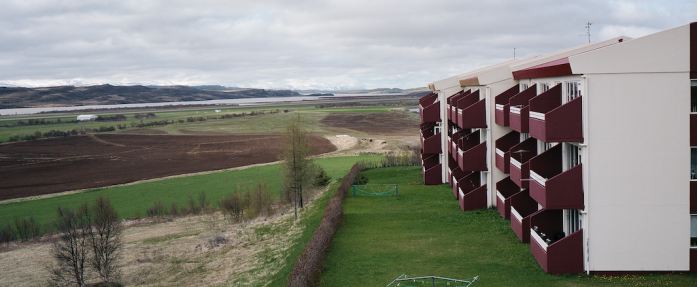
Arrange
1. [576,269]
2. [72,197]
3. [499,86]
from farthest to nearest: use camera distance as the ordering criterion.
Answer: [72,197] < [499,86] < [576,269]

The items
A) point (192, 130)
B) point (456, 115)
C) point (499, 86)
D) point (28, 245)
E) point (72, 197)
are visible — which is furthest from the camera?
point (192, 130)

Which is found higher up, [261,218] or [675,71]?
[675,71]

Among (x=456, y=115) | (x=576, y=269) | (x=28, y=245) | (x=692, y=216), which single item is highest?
(x=456, y=115)

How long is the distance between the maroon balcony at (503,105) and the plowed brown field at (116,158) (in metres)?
56.9

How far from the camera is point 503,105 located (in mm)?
24828

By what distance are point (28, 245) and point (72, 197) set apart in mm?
17697

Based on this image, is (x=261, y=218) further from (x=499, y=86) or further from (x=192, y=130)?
(x=192, y=130)

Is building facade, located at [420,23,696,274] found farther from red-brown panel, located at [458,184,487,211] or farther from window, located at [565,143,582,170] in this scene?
red-brown panel, located at [458,184,487,211]

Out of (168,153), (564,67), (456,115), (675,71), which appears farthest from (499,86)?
(168,153)

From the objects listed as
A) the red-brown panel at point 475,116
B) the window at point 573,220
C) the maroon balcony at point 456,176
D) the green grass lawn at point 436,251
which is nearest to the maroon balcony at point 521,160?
the window at point 573,220

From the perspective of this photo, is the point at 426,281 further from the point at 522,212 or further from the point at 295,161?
the point at 295,161

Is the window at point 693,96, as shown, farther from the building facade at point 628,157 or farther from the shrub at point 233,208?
the shrub at point 233,208

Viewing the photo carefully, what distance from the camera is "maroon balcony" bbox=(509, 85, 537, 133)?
20406 millimetres

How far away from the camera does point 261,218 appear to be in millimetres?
45469
